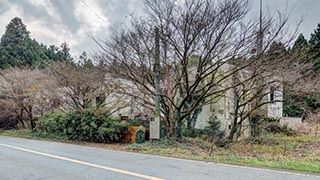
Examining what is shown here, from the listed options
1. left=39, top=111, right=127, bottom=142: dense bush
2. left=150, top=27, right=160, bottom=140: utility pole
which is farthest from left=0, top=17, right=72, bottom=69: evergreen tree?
left=150, top=27, right=160, bottom=140: utility pole

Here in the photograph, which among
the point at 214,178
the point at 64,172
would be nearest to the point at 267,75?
the point at 214,178

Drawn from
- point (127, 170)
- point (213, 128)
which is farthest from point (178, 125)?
point (127, 170)

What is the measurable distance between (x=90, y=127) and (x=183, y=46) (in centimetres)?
630

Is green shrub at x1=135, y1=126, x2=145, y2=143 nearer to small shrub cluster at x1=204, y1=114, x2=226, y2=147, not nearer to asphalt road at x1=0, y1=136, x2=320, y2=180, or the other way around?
small shrub cluster at x1=204, y1=114, x2=226, y2=147

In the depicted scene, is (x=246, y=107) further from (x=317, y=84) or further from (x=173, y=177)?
(x=173, y=177)

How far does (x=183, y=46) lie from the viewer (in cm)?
1158

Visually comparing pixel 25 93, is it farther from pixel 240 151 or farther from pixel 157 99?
pixel 240 151

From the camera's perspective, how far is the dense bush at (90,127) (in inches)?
527

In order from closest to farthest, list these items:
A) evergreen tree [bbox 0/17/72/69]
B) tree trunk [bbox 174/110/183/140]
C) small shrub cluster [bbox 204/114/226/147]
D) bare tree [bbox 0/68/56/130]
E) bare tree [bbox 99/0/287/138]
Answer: bare tree [bbox 99/0/287/138]
tree trunk [bbox 174/110/183/140]
small shrub cluster [bbox 204/114/226/147]
bare tree [bbox 0/68/56/130]
evergreen tree [bbox 0/17/72/69]

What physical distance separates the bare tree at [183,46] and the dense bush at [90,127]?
2335mm

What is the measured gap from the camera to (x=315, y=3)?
12867 millimetres

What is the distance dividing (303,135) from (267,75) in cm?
625

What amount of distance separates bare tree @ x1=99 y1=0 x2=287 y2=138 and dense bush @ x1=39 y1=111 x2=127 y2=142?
7.66ft

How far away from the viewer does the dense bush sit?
43.9 ft
